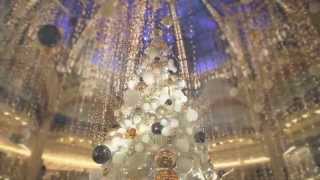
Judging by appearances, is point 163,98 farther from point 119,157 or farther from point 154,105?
point 119,157

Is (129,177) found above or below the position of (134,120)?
below

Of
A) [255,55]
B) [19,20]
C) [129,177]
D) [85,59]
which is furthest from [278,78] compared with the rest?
[19,20]

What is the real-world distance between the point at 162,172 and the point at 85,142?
19.8ft

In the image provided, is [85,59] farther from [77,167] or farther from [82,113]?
[77,167]

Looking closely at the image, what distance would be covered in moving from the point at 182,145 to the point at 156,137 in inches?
16.2

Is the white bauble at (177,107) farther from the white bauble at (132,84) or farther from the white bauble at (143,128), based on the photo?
the white bauble at (132,84)

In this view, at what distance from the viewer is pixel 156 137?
5816 mm

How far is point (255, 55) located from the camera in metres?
10.8

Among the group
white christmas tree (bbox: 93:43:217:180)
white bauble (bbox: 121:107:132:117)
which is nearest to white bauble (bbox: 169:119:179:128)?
white christmas tree (bbox: 93:43:217:180)

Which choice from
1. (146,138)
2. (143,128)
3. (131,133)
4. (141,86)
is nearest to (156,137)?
(146,138)

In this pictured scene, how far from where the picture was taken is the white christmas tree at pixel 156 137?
5.62 metres

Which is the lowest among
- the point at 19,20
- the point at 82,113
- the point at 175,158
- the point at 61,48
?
the point at 82,113

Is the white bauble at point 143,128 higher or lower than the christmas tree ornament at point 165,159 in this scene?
higher

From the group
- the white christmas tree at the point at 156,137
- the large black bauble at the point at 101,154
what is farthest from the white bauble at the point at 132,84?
the large black bauble at the point at 101,154
